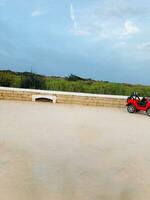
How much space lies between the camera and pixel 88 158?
8.38 meters

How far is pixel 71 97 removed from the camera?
18.1m

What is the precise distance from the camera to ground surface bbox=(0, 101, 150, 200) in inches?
252

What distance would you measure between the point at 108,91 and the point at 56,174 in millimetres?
14213

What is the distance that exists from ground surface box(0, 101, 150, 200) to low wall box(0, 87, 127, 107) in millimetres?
3458

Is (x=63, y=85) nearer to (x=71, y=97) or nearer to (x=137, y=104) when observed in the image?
(x=71, y=97)

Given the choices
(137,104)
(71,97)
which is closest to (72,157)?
(137,104)

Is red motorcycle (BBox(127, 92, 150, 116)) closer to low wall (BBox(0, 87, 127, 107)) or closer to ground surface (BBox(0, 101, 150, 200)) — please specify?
low wall (BBox(0, 87, 127, 107))

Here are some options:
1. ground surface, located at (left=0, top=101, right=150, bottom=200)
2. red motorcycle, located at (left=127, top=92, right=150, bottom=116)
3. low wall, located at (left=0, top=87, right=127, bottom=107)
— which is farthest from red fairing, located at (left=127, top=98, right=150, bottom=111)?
ground surface, located at (left=0, top=101, right=150, bottom=200)

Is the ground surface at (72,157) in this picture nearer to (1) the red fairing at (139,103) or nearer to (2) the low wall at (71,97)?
(1) the red fairing at (139,103)

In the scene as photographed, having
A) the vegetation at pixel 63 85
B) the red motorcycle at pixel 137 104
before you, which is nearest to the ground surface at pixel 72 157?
the red motorcycle at pixel 137 104

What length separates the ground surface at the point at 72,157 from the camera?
6.39 meters

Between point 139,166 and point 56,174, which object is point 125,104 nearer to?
point 139,166

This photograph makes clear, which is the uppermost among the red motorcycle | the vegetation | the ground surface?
the vegetation

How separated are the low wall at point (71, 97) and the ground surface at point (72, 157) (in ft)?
11.3
